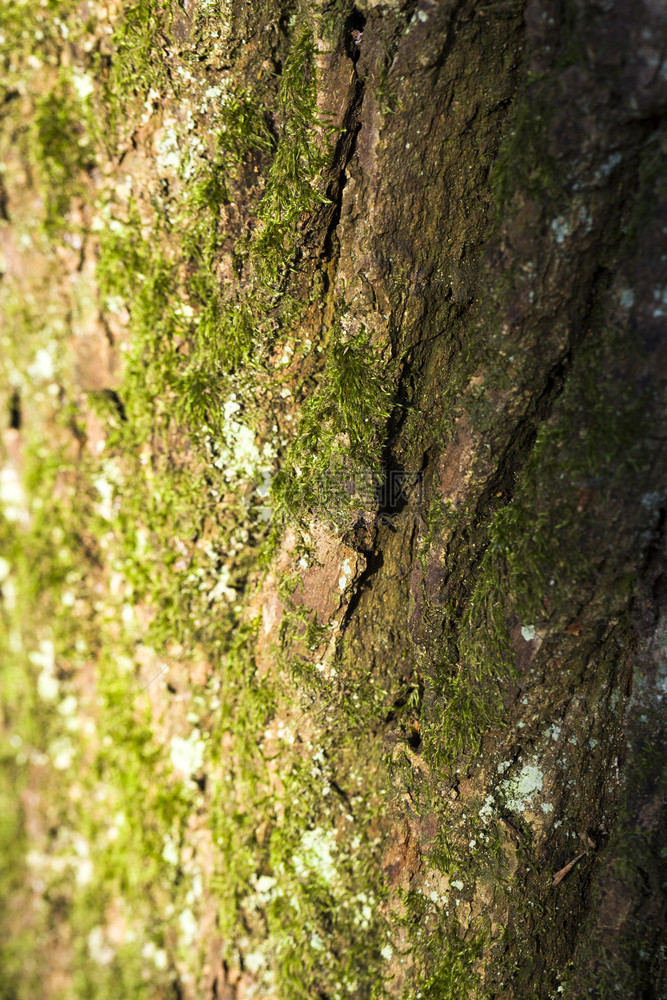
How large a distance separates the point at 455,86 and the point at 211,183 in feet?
1.90

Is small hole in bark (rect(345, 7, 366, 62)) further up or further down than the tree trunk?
further up

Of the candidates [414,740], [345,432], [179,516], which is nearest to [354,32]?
[345,432]

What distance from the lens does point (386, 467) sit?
134 cm

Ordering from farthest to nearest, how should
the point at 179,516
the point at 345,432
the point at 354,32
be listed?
the point at 179,516 < the point at 345,432 < the point at 354,32

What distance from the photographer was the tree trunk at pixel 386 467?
1.11m

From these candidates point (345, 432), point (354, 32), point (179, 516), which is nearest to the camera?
point (354, 32)

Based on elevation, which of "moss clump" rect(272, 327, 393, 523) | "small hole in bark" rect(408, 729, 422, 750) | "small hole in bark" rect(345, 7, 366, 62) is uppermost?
"small hole in bark" rect(345, 7, 366, 62)

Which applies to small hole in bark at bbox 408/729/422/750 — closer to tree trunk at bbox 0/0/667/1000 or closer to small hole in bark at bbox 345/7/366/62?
tree trunk at bbox 0/0/667/1000

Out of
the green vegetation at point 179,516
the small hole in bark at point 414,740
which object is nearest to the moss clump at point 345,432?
the green vegetation at point 179,516

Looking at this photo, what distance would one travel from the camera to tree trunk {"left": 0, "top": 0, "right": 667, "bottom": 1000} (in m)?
1.11

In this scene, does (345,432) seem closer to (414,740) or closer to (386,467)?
(386,467)

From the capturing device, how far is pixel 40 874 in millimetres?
2021

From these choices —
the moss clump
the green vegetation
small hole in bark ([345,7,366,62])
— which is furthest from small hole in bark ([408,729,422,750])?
small hole in bark ([345,7,366,62])

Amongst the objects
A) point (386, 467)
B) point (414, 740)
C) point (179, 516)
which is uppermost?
point (386, 467)
